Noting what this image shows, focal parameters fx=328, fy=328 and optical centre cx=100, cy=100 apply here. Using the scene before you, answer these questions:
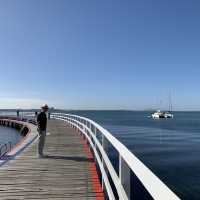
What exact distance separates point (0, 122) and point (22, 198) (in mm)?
54089

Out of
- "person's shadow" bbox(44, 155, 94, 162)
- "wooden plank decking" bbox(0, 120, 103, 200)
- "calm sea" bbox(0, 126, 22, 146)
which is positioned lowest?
"calm sea" bbox(0, 126, 22, 146)

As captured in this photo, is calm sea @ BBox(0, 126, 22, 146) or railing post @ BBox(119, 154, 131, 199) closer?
railing post @ BBox(119, 154, 131, 199)

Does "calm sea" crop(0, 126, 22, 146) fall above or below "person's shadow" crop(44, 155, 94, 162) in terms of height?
below

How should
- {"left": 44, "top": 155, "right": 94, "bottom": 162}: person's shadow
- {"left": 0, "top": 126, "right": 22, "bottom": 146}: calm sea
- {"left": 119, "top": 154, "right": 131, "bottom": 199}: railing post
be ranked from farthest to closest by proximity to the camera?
{"left": 0, "top": 126, "right": 22, "bottom": 146}: calm sea < {"left": 44, "top": 155, "right": 94, "bottom": 162}: person's shadow < {"left": 119, "top": 154, "right": 131, "bottom": 199}: railing post

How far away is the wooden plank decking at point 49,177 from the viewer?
7363 mm

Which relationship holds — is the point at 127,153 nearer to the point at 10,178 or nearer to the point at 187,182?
the point at 10,178

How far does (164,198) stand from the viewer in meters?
2.27

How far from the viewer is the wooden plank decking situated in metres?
7.36

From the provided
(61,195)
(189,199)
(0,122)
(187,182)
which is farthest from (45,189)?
(0,122)

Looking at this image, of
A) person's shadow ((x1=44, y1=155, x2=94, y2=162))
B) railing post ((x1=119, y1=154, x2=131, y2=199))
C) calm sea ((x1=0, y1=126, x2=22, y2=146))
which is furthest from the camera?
calm sea ((x1=0, y1=126, x2=22, y2=146))

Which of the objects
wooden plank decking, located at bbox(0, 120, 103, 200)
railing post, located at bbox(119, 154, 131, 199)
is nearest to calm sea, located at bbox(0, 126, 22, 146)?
wooden plank decking, located at bbox(0, 120, 103, 200)

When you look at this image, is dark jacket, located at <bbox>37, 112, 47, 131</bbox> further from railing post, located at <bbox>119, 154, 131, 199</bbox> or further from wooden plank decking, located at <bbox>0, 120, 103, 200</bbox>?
railing post, located at <bbox>119, 154, 131, 199</bbox>

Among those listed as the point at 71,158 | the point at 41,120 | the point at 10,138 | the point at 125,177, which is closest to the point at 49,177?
the point at 71,158

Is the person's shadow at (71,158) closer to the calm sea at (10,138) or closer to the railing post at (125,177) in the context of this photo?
the railing post at (125,177)
